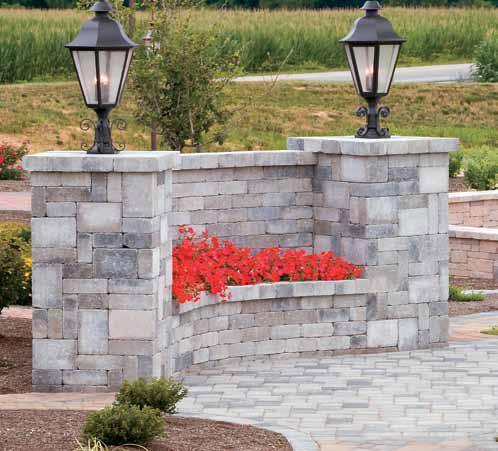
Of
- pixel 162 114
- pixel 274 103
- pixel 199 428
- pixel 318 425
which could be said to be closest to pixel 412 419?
pixel 318 425

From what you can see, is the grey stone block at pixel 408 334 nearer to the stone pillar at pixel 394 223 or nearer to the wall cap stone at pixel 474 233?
the stone pillar at pixel 394 223

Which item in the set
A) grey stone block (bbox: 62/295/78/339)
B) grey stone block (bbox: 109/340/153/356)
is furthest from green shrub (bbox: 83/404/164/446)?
grey stone block (bbox: 62/295/78/339)

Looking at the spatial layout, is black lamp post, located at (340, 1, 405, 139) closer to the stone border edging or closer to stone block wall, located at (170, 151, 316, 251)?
stone block wall, located at (170, 151, 316, 251)

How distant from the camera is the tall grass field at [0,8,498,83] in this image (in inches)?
1467

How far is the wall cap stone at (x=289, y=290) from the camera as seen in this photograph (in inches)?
467

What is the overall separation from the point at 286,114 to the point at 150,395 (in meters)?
22.1

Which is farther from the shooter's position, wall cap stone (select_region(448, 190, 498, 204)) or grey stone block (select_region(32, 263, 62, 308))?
wall cap stone (select_region(448, 190, 498, 204))

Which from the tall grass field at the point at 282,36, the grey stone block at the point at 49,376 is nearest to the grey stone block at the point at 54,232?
the grey stone block at the point at 49,376

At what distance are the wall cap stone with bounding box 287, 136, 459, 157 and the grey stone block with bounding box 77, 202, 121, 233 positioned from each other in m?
2.62

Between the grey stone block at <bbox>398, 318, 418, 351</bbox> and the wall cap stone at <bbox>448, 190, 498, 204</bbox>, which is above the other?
the wall cap stone at <bbox>448, 190, 498, 204</bbox>

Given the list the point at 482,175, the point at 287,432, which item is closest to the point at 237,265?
the point at 287,432

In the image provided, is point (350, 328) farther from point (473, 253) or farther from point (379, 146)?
point (473, 253)

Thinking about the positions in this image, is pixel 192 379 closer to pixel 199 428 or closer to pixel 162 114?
pixel 199 428

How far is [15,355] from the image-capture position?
467 inches
